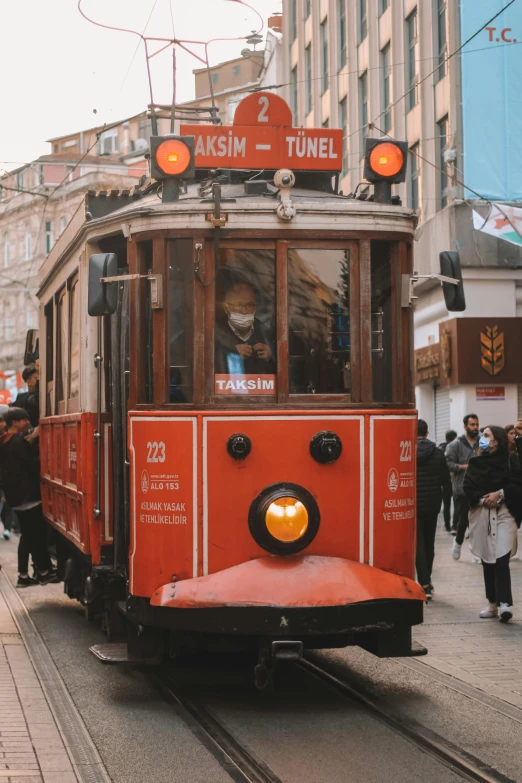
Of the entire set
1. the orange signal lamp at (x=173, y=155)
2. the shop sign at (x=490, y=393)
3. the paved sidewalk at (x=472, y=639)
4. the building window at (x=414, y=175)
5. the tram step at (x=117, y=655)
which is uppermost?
the building window at (x=414, y=175)

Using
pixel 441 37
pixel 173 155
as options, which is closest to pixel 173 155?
pixel 173 155

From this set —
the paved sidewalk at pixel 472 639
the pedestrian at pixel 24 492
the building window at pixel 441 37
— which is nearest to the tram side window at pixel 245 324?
the paved sidewalk at pixel 472 639

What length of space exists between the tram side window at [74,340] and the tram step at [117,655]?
2102 millimetres

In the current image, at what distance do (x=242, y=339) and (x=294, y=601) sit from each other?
1644 millimetres

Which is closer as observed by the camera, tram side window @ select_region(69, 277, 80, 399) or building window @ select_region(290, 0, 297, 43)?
tram side window @ select_region(69, 277, 80, 399)

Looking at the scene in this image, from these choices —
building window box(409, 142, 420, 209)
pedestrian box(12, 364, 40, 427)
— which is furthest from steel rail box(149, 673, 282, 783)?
building window box(409, 142, 420, 209)

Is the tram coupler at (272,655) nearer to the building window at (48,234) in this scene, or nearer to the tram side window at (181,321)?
the tram side window at (181,321)

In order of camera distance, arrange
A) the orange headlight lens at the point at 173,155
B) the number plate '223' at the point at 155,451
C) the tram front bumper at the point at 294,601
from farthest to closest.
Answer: the orange headlight lens at the point at 173,155, the number plate '223' at the point at 155,451, the tram front bumper at the point at 294,601

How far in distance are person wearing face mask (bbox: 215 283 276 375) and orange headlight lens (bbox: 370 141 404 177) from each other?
1.17 metres

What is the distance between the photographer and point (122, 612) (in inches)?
324

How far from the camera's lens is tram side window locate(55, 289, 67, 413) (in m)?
10.7

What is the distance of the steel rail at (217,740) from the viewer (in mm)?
6168

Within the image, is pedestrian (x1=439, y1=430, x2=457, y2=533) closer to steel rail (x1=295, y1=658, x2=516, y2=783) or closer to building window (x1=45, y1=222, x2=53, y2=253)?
steel rail (x1=295, y1=658, x2=516, y2=783)

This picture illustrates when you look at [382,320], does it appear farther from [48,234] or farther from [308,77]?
[48,234]
